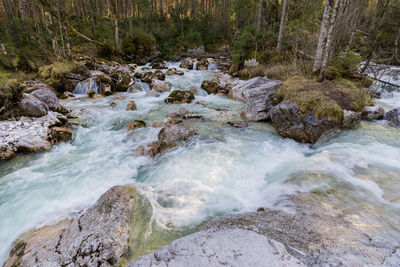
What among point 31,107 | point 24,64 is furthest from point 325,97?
point 24,64

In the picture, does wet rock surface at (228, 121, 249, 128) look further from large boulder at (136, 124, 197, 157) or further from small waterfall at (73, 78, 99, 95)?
small waterfall at (73, 78, 99, 95)

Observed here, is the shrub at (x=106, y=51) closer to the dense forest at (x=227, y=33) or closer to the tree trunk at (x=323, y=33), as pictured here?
the dense forest at (x=227, y=33)

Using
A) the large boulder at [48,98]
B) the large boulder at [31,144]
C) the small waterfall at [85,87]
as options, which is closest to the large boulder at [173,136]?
the large boulder at [31,144]

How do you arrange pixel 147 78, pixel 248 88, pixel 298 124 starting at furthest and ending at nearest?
pixel 147 78 → pixel 248 88 → pixel 298 124

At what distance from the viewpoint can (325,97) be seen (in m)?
6.85

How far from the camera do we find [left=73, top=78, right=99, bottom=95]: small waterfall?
12.6m

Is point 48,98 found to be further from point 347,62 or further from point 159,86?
point 347,62

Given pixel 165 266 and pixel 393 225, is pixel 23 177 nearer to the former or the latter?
pixel 165 266

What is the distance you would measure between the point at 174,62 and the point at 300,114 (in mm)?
21485

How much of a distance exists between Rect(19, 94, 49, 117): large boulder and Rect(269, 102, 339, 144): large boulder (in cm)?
920

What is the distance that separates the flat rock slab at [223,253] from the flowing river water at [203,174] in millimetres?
1081

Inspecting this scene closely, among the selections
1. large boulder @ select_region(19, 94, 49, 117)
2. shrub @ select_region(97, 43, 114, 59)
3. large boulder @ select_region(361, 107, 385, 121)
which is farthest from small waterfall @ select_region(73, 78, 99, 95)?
large boulder @ select_region(361, 107, 385, 121)

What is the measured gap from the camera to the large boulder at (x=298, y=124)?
21.3 feet

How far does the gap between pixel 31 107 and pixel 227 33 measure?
32657mm
